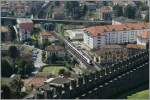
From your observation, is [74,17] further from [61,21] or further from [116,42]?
[116,42]

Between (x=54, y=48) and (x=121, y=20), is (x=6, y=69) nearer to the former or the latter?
(x=54, y=48)

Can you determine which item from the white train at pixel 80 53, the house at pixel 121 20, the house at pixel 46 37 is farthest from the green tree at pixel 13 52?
the house at pixel 121 20

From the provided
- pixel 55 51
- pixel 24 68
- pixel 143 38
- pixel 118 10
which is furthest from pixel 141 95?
pixel 118 10

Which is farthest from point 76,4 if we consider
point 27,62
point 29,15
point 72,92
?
point 72,92

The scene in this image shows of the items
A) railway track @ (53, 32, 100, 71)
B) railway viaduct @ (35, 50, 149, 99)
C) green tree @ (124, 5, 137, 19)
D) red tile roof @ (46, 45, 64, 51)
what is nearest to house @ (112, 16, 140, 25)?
green tree @ (124, 5, 137, 19)

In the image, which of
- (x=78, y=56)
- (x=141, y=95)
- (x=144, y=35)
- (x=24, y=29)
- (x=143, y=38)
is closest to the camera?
(x=141, y=95)
